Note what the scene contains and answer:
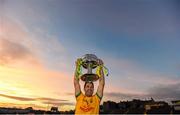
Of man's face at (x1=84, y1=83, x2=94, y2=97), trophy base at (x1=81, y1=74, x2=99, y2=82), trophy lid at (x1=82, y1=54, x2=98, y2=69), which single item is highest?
trophy lid at (x1=82, y1=54, x2=98, y2=69)

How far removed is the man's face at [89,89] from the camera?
34.1 ft

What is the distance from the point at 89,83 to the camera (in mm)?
10469

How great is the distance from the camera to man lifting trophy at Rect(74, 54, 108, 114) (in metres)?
10.1

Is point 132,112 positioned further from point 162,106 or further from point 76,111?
point 76,111

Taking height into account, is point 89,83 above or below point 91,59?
below

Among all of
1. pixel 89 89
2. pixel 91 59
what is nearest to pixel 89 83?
pixel 89 89

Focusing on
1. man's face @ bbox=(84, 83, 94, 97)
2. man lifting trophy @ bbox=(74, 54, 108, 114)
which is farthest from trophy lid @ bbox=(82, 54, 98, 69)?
man's face @ bbox=(84, 83, 94, 97)

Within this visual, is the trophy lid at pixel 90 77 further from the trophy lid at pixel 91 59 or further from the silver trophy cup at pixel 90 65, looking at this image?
the trophy lid at pixel 91 59

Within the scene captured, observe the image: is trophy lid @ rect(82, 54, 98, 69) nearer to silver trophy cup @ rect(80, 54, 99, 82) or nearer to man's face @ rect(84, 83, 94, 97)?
silver trophy cup @ rect(80, 54, 99, 82)

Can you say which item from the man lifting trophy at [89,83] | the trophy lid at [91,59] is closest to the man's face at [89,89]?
the man lifting trophy at [89,83]

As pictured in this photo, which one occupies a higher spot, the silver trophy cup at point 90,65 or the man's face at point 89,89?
the silver trophy cup at point 90,65

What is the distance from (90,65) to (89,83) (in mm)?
631

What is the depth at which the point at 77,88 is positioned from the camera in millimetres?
10461

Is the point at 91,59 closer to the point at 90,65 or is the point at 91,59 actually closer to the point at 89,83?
the point at 90,65
